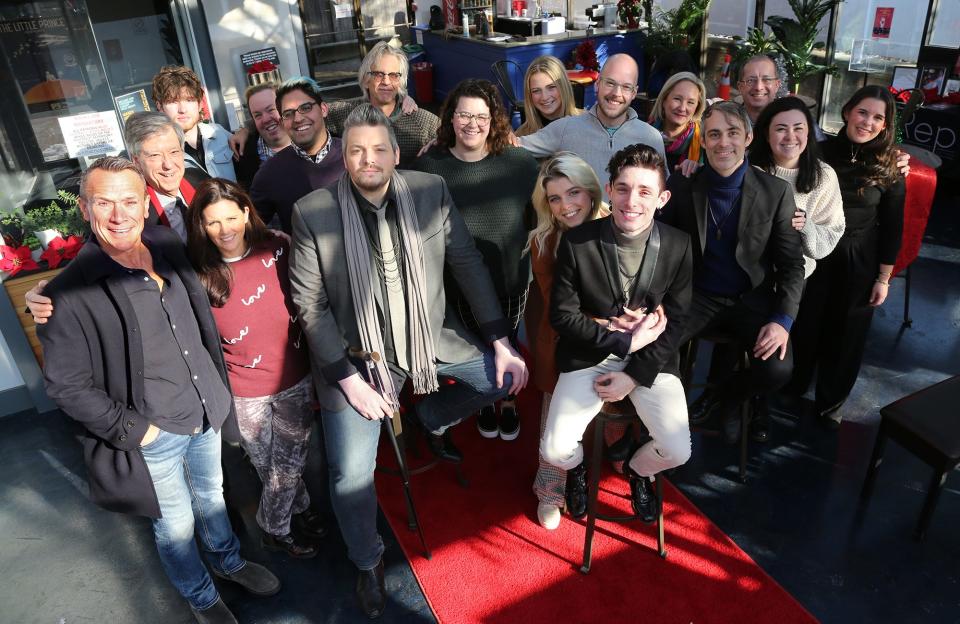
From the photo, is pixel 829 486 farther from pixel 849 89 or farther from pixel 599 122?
pixel 849 89

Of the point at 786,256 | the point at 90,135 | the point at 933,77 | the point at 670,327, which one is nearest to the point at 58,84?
the point at 90,135

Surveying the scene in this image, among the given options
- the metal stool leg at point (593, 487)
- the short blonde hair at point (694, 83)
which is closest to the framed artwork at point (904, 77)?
the short blonde hair at point (694, 83)

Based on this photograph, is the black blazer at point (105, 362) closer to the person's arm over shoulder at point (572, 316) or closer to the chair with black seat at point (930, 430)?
the person's arm over shoulder at point (572, 316)

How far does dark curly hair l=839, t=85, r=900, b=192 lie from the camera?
9.75 feet

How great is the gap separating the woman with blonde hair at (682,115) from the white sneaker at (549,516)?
1997mm

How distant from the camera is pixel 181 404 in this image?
219cm

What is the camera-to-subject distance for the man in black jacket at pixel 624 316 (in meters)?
2.49

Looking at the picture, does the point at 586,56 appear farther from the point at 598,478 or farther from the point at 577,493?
the point at 598,478

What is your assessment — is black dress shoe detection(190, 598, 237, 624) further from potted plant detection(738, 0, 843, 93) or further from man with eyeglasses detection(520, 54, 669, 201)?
potted plant detection(738, 0, 843, 93)

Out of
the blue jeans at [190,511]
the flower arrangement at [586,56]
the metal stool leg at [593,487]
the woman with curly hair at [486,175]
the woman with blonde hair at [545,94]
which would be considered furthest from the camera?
the flower arrangement at [586,56]

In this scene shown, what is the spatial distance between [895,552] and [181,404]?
9.52 feet

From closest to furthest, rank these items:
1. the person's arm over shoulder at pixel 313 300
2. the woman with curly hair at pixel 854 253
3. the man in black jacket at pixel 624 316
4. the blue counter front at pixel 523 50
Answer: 1. the person's arm over shoulder at pixel 313 300
2. the man in black jacket at pixel 624 316
3. the woman with curly hair at pixel 854 253
4. the blue counter front at pixel 523 50

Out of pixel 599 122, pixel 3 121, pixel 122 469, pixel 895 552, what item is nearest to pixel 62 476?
pixel 122 469

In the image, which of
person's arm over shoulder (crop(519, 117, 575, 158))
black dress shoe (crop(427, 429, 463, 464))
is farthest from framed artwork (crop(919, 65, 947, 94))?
black dress shoe (crop(427, 429, 463, 464))
